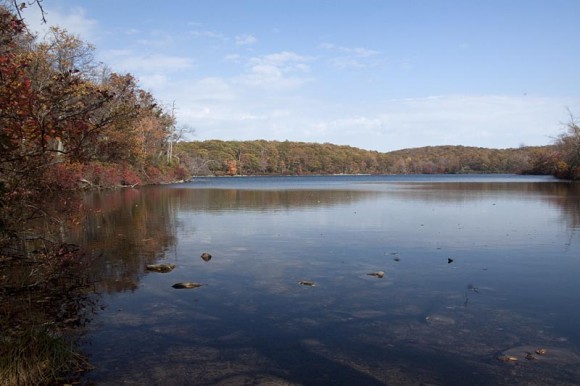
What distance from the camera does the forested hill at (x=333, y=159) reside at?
459 feet

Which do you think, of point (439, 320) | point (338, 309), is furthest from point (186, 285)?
point (439, 320)

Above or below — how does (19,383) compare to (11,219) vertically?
below

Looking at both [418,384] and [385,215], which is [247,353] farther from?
[385,215]

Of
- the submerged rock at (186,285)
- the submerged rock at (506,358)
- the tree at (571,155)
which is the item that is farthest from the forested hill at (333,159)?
the submerged rock at (506,358)

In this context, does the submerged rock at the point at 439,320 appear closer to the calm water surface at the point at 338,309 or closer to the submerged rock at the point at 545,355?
the calm water surface at the point at 338,309

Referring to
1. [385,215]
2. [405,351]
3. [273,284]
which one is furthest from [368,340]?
[385,215]

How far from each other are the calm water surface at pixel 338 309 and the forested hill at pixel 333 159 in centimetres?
11223

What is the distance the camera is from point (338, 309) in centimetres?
816

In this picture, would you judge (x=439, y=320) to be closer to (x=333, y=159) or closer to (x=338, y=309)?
(x=338, y=309)

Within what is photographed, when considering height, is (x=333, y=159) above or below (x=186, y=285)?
above

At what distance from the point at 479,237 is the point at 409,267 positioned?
18.9 ft

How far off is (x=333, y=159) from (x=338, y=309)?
161 metres

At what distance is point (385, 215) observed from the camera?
74.5 feet

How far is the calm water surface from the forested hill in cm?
11223
